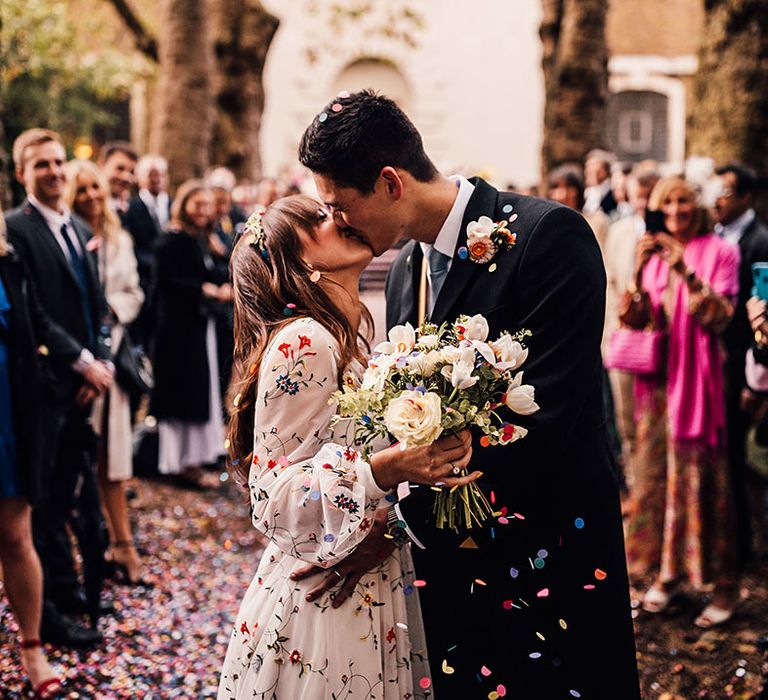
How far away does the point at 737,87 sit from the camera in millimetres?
7758

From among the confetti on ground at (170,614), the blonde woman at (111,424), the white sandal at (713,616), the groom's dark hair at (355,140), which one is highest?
the groom's dark hair at (355,140)

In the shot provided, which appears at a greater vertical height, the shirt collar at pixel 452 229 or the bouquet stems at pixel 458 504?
the shirt collar at pixel 452 229

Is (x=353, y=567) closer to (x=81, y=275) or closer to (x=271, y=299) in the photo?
(x=271, y=299)

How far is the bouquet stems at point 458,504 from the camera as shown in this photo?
2.61m

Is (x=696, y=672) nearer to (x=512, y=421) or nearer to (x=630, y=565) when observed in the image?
(x=630, y=565)

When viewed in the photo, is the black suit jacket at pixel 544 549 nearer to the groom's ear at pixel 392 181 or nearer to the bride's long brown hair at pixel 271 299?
the groom's ear at pixel 392 181

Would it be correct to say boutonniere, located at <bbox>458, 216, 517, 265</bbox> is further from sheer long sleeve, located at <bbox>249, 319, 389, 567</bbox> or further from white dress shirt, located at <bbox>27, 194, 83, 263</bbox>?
white dress shirt, located at <bbox>27, 194, 83, 263</bbox>

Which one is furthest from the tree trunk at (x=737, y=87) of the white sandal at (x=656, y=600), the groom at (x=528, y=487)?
the groom at (x=528, y=487)

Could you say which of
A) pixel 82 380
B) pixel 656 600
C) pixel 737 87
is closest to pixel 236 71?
pixel 737 87

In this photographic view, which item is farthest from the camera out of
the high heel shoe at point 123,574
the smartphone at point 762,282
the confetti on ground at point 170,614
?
the high heel shoe at point 123,574

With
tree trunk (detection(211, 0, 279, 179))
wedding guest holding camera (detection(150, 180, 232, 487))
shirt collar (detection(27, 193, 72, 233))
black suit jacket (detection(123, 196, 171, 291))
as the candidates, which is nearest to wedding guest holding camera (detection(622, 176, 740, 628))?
shirt collar (detection(27, 193, 72, 233))

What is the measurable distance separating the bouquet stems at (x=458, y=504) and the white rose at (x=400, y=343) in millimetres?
371

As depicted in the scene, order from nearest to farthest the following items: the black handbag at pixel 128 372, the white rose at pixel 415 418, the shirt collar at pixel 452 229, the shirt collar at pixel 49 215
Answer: the white rose at pixel 415 418, the shirt collar at pixel 452 229, the shirt collar at pixel 49 215, the black handbag at pixel 128 372

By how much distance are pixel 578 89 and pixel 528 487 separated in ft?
37.5
